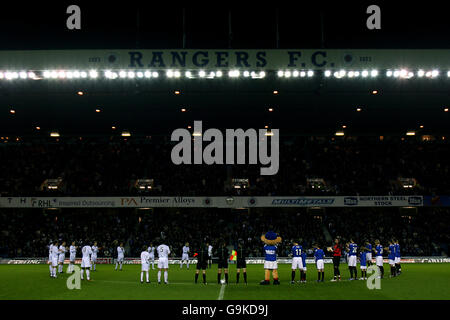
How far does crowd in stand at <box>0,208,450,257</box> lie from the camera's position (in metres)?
38.7

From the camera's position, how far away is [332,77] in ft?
85.7

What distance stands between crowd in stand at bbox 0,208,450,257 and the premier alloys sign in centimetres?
1764

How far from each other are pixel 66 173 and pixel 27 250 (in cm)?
969

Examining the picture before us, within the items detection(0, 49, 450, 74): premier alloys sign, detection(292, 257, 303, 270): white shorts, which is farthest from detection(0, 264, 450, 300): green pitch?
detection(0, 49, 450, 74): premier alloys sign

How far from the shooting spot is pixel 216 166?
46156 millimetres

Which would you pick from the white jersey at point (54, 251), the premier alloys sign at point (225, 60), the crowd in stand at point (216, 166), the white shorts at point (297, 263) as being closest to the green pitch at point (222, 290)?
the white shorts at point (297, 263)

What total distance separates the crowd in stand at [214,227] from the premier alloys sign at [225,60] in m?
17.6

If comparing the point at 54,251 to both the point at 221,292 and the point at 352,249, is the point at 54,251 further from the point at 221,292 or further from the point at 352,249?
the point at 352,249

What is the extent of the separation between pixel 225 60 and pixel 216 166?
23.0 m

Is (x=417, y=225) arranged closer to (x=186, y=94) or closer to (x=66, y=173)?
(x=186, y=94)

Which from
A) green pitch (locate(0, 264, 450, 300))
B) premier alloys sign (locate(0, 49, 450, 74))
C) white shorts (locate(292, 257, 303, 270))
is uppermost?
premier alloys sign (locate(0, 49, 450, 74))

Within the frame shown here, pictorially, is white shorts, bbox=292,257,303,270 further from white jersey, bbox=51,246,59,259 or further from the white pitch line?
white jersey, bbox=51,246,59,259

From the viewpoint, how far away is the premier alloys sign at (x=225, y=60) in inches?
940

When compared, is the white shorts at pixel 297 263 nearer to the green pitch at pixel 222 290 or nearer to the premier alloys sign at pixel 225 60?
the green pitch at pixel 222 290
